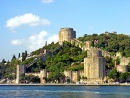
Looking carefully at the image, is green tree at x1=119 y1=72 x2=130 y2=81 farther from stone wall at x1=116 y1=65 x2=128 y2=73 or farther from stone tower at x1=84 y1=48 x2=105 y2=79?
stone tower at x1=84 y1=48 x2=105 y2=79

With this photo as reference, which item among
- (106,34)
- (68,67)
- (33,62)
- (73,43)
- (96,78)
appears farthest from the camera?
(106,34)

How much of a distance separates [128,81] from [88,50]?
460 inches

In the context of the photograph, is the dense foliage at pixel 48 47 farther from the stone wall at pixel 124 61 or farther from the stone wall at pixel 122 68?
the stone wall at pixel 122 68

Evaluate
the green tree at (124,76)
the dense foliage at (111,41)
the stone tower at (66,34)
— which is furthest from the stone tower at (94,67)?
the stone tower at (66,34)

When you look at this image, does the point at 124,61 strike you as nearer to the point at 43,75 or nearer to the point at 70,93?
the point at 43,75

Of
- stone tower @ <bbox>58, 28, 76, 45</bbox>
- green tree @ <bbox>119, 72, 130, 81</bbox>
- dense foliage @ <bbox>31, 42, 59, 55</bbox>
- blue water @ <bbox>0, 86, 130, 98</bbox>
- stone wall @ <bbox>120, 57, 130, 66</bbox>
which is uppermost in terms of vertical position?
stone tower @ <bbox>58, 28, 76, 45</bbox>

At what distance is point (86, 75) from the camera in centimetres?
7469

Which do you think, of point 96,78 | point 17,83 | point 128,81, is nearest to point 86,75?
point 96,78

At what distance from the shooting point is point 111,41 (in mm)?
92062

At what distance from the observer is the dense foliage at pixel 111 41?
86500mm

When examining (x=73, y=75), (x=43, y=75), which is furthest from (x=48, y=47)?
(x=73, y=75)

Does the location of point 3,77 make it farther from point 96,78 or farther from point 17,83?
point 96,78

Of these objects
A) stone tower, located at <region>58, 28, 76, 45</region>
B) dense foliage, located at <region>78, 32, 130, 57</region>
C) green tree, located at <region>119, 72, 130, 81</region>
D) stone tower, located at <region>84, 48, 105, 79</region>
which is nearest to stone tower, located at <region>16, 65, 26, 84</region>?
stone tower, located at <region>58, 28, 76, 45</region>

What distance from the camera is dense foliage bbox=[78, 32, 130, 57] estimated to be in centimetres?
8650
